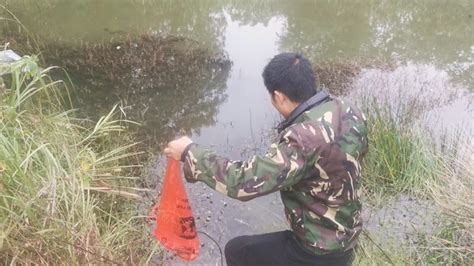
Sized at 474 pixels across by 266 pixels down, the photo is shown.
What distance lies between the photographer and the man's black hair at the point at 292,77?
2.04 meters

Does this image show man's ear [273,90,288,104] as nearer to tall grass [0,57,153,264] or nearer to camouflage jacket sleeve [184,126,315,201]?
camouflage jacket sleeve [184,126,315,201]

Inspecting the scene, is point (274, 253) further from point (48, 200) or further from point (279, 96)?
point (48, 200)

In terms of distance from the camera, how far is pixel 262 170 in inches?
75.4

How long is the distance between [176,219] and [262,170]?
954mm

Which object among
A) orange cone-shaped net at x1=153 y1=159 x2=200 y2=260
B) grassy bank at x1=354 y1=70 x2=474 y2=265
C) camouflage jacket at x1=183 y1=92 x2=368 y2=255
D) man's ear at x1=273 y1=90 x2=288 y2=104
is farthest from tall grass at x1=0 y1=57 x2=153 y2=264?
grassy bank at x1=354 y1=70 x2=474 y2=265

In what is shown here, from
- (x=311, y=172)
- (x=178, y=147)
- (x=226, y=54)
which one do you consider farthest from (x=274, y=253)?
(x=226, y=54)

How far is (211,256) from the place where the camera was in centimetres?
385

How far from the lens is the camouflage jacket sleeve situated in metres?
1.90

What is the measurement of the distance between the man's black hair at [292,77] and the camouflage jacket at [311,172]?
56 mm

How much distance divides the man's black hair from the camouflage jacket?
0.06 m

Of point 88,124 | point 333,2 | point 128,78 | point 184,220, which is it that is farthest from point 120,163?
point 333,2

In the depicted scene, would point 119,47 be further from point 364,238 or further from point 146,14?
point 364,238

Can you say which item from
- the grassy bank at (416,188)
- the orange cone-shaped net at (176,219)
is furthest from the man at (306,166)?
the grassy bank at (416,188)

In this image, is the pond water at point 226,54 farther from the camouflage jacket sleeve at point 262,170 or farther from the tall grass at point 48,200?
the camouflage jacket sleeve at point 262,170
